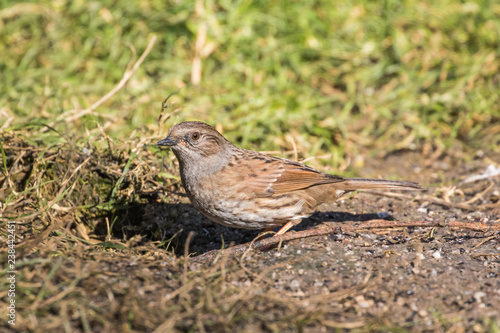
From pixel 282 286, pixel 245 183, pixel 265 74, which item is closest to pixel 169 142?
pixel 245 183

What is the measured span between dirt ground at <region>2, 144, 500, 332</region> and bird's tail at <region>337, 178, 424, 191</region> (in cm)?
37

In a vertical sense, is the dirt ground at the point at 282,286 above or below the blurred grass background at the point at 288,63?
below

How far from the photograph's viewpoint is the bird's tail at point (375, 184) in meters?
4.64

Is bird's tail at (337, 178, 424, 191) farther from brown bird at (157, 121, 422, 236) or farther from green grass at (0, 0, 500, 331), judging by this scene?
green grass at (0, 0, 500, 331)

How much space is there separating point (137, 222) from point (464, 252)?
3.00 meters

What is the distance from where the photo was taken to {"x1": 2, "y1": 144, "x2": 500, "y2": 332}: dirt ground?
3172mm

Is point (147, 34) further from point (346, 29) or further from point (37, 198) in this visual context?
point (37, 198)

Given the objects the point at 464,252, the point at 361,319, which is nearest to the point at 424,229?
the point at 464,252

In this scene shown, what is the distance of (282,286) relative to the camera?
3.70 m

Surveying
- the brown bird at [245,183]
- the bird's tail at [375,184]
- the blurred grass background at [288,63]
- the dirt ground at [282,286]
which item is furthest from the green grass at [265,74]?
the dirt ground at [282,286]

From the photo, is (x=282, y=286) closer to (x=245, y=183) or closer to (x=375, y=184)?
(x=245, y=183)

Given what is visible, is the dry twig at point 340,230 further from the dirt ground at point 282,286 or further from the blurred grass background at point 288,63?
the blurred grass background at point 288,63

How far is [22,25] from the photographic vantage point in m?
8.05

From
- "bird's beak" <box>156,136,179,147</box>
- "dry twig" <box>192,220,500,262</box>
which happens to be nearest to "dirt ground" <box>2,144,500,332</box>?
"dry twig" <box>192,220,500,262</box>
